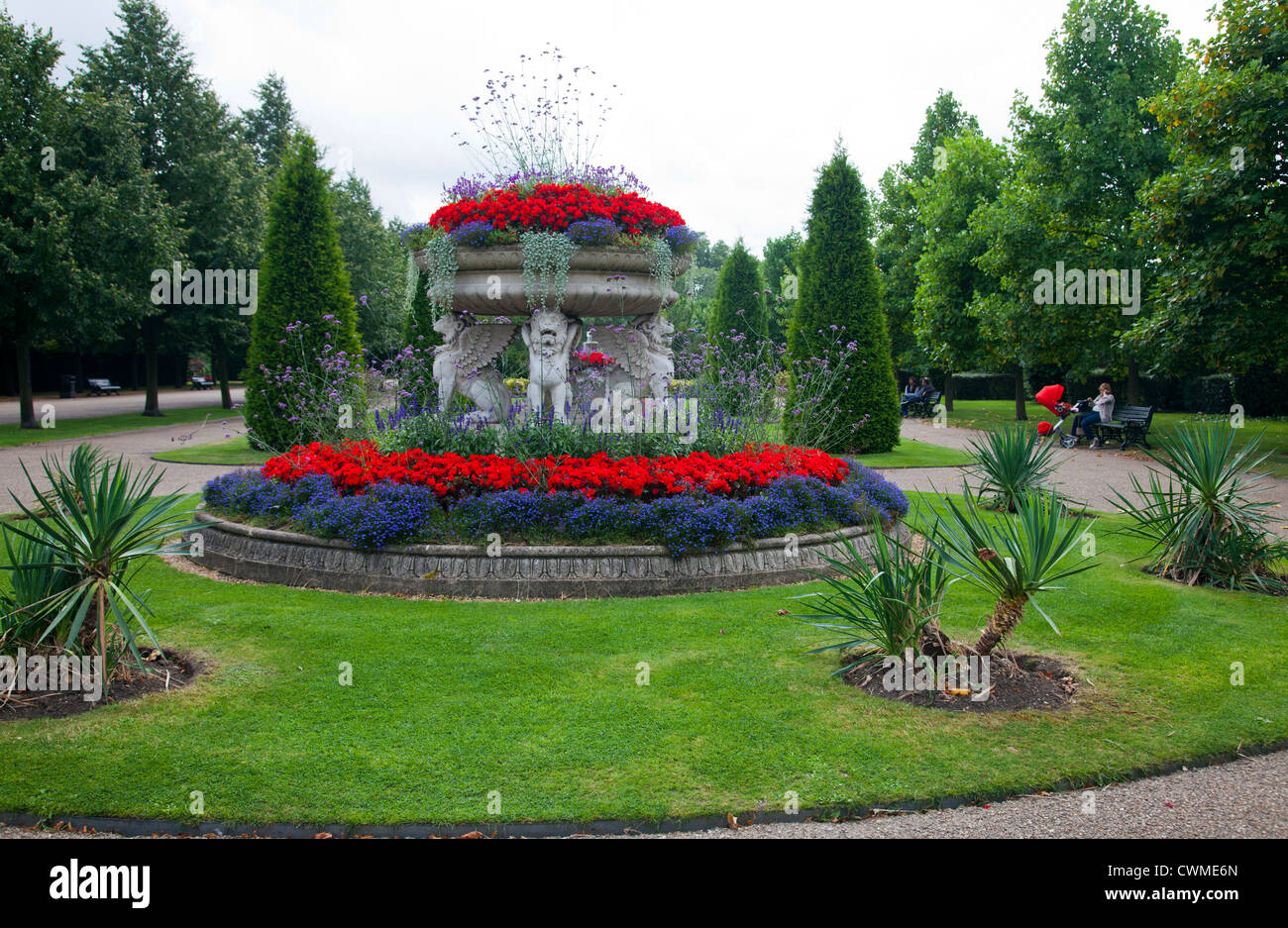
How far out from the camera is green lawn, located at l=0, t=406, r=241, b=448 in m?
19.4

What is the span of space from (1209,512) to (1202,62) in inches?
517

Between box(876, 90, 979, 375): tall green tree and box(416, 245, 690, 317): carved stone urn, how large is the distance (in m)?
23.0

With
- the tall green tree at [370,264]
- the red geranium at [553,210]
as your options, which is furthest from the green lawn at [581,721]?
the tall green tree at [370,264]

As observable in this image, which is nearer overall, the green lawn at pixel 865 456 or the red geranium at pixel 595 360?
the red geranium at pixel 595 360

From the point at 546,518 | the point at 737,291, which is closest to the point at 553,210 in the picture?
the point at 546,518

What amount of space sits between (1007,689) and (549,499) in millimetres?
3563

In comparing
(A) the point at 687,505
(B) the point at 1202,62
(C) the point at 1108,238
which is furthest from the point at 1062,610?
(C) the point at 1108,238

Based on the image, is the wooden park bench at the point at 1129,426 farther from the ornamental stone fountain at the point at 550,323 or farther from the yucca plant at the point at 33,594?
the yucca plant at the point at 33,594

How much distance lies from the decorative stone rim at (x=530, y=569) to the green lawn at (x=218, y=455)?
28.7 ft

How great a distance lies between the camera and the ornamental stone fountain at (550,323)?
27.2ft

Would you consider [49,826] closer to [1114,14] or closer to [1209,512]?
[1209,512]

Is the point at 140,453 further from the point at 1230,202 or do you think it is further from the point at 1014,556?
the point at 1230,202

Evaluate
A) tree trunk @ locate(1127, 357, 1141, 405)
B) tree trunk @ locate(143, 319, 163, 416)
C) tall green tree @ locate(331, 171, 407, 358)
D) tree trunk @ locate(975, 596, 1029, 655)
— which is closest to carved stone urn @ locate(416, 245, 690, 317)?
tree trunk @ locate(975, 596, 1029, 655)
